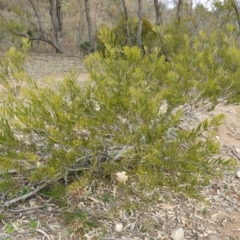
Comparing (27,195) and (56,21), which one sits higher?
(56,21)

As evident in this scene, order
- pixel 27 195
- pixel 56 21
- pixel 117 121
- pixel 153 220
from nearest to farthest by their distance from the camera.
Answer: pixel 117 121
pixel 27 195
pixel 153 220
pixel 56 21

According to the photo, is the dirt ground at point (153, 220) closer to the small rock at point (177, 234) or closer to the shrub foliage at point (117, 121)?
the small rock at point (177, 234)

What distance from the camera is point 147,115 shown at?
1.92m

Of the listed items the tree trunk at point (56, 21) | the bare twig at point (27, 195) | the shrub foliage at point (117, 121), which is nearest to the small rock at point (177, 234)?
the shrub foliage at point (117, 121)

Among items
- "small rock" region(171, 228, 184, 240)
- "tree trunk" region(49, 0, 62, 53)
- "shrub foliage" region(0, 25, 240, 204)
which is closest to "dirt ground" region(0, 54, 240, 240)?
"small rock" region(171, 228, 184, 240)

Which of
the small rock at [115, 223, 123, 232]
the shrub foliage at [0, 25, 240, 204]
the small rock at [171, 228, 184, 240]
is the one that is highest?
the shrub foliage at [0, 25, 240, 204]

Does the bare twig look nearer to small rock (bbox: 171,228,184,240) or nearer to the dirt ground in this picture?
the dirt ground

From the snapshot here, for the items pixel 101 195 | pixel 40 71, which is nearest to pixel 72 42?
pixel 40 71

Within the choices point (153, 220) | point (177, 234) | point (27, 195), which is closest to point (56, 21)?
point (27, 195)

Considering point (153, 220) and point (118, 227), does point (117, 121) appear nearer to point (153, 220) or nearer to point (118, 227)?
point (118, 227)

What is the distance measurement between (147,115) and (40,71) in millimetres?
7951

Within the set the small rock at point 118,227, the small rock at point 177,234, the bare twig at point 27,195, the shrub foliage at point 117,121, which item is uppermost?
the shrub foliage at point 117,121

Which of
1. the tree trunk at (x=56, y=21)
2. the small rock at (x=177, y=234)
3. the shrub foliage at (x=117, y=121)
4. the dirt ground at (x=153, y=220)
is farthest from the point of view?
the tree trunk at (x=56, y=21)

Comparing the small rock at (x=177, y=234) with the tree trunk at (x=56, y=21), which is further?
the tree trunk at (x=56, y=21)
